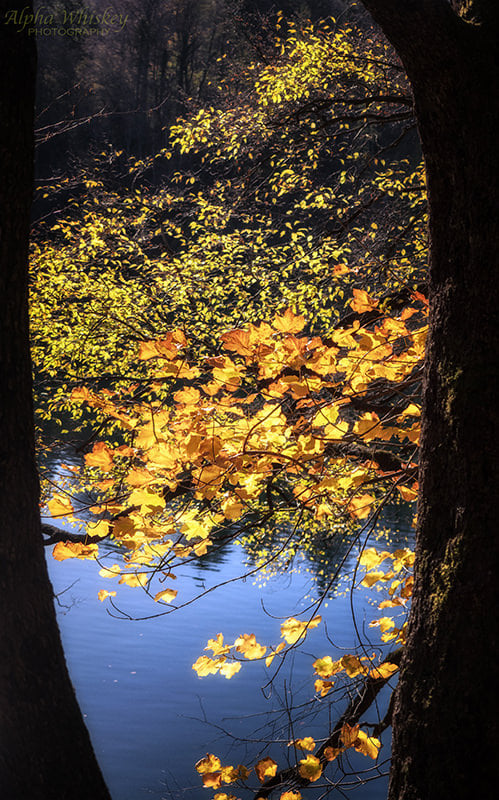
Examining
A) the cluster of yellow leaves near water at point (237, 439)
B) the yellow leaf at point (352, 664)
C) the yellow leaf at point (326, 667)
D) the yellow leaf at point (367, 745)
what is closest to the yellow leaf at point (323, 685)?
the yellow leaf at point (326, 667)

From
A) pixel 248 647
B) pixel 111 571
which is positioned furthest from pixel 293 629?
pixel 111 571

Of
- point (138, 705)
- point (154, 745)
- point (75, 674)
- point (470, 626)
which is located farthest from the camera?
point (75, 674)

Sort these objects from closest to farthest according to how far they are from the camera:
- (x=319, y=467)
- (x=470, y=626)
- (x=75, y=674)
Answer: (x=470, y=626), (x=319, y=467), (x=75, y=674)

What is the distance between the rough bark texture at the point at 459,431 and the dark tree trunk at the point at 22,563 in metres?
1.33

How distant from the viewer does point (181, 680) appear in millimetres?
10359

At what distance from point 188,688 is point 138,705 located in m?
0.86

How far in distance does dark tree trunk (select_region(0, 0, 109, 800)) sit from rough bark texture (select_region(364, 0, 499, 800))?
4.37 ft

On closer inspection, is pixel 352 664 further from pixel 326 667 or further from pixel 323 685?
pixel 323 685

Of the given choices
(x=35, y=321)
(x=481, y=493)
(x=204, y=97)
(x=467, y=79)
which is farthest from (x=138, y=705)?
(x=204, y=97)

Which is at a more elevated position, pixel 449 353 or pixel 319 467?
pixel 449 353

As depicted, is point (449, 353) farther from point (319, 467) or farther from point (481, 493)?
point (319, 467)

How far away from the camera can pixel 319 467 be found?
3533mm

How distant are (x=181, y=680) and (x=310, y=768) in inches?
314

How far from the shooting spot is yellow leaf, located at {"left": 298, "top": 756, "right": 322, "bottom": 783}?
9.76 feet
